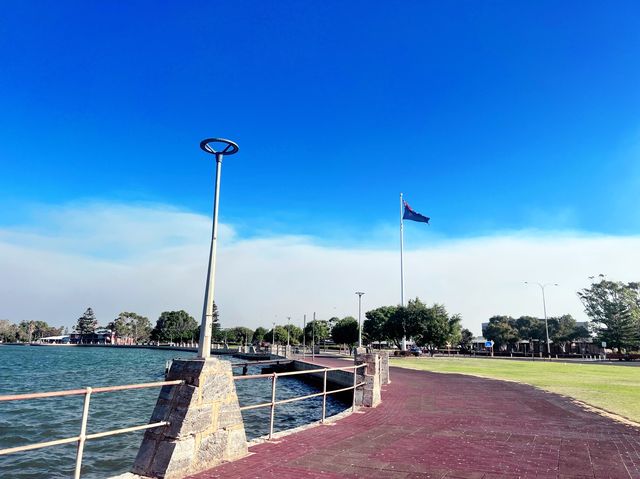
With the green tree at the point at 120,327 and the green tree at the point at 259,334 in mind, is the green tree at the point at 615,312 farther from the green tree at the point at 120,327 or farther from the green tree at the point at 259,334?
the green tree at the point at 120,327

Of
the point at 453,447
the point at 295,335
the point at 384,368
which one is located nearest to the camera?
the point at 453,447

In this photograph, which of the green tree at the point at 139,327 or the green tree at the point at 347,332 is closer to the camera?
the green tree at the point at 347,332

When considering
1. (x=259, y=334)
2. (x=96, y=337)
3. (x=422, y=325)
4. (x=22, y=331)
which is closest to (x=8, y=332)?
(x=22, y=331)

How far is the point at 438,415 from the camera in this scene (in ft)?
33.8

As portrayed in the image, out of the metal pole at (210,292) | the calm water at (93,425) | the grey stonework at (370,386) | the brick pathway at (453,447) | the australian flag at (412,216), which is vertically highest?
the australian flag at (412,216)

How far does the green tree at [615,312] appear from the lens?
214ft

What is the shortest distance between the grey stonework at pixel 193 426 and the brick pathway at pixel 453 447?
0.76ft

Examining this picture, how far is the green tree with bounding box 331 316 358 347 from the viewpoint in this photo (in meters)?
87.4

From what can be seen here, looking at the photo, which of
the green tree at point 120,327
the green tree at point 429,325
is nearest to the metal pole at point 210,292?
the green tree at point 429,325

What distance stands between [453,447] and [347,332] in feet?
273

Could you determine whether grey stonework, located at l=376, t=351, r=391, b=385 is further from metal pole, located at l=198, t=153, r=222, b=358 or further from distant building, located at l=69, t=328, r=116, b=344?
distant building, located at l=69, t=328, r=116, b=344

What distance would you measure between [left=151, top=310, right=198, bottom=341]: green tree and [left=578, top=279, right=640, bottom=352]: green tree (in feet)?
377

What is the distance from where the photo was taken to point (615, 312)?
A: 6850 cm

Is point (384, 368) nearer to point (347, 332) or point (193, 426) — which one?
point (193, 426)
